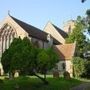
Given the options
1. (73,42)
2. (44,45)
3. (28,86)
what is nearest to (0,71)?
Result: (44,45)

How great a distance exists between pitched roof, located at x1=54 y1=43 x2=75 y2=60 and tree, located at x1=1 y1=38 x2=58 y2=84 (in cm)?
2814

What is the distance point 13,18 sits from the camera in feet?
230

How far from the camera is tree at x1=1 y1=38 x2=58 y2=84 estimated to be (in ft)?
117

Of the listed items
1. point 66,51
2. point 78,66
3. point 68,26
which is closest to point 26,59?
point 78,66

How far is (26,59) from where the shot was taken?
35719 millimetres

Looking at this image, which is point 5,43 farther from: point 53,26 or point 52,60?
point 52,60

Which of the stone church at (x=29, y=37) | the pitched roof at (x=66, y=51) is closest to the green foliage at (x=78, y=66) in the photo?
the stone church at (x=29, y=37)

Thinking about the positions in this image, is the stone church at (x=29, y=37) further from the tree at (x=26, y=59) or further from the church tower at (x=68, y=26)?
the church tower at (x=68, y=26)

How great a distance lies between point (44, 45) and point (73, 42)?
739 cm

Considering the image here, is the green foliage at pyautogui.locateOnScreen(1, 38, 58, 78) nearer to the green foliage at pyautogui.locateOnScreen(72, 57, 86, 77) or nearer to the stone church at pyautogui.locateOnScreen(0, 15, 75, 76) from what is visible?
the green foliage at pyautogui.locateOnScreen(72, 57, 86, 77)

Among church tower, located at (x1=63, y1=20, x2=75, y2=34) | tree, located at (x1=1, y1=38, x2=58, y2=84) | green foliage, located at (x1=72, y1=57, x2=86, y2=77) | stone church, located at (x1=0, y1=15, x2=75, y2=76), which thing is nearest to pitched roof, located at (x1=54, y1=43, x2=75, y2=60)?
stone church, located at (x1=0, y1=15, x2=75, y2=76)

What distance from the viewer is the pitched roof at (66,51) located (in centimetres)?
6782

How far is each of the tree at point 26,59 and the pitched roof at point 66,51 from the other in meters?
28.1

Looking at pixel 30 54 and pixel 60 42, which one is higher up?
pixel 60 42
